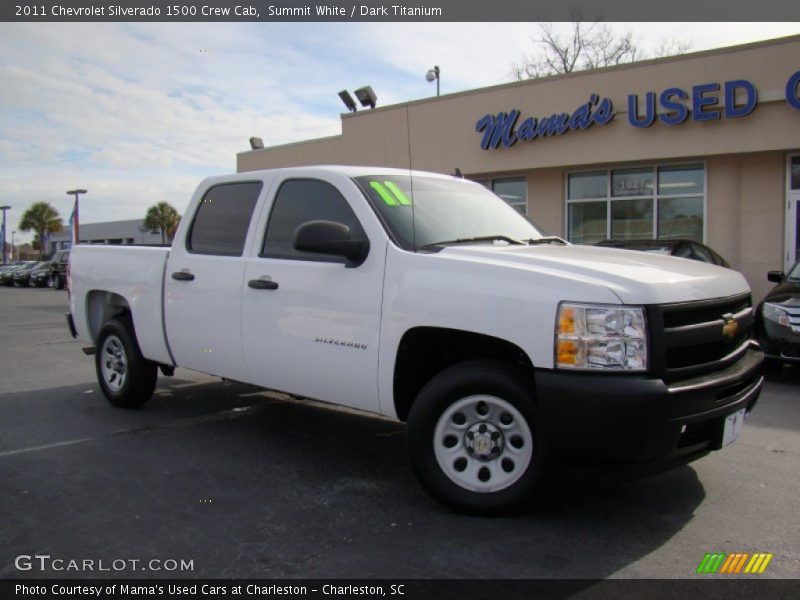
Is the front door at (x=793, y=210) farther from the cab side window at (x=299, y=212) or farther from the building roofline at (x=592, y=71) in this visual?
the cab side window at (x=299, y=212)

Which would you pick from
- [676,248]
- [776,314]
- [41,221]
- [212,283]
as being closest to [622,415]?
[212,283]

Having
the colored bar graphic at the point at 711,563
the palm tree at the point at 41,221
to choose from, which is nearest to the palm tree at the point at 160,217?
the palm tree at the point at 41,221

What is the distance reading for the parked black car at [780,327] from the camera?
7.27 meters

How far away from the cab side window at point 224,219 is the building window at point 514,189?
492 inches

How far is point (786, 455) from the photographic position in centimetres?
489

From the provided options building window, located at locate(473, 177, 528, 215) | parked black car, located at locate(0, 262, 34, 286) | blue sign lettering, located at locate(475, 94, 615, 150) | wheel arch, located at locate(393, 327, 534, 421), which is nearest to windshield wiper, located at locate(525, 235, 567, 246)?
wheel arch, located at locate(393, 327, 534, 421)

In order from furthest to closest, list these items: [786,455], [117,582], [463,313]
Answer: [786,455] → [463,313] → [117,582]

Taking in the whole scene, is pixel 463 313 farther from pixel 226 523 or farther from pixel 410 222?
pixel 226 523

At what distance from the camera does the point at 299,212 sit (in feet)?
15.8

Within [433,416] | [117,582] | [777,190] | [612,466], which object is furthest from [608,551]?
[777,190]

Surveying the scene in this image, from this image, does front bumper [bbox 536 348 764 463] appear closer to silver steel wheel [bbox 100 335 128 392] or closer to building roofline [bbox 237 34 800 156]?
silver steel wheel [bbox 100 335 128 392]

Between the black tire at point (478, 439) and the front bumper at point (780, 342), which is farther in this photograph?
the front bumper at point (780, 342)

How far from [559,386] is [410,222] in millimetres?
1487

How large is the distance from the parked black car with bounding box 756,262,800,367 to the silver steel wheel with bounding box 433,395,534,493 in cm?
503
